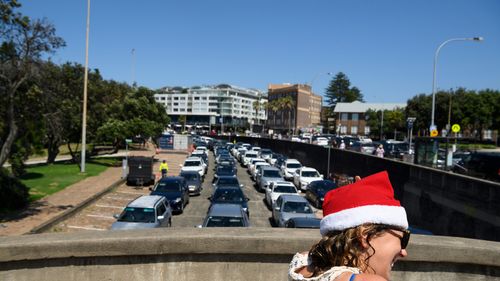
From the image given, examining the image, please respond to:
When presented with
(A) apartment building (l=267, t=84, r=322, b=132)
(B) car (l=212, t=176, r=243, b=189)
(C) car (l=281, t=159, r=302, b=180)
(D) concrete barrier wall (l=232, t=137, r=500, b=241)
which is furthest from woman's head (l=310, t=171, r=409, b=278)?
(A) apartment building (l=267, t=84, r=322, b=132)

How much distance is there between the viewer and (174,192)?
2359 centimetres

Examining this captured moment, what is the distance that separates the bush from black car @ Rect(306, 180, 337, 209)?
47.7ft

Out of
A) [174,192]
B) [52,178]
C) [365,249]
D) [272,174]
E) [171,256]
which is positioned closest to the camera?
[365,249]

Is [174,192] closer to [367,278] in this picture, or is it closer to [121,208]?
[121,208]

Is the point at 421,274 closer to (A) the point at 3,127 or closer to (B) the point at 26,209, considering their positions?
(B) the point at 26,209

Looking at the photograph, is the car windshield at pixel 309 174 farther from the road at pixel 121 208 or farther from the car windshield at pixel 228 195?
the car windshield at pixel 228 195

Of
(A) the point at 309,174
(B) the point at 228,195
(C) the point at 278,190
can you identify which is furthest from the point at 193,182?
(A) the point at 309,174

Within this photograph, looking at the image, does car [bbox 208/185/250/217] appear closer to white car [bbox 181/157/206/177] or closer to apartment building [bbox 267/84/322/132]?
white car [bbox 181/157/206/177]

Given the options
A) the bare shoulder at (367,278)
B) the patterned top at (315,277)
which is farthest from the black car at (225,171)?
the bare shoulder at (367,278)

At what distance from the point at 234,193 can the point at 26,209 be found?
30.2 feet

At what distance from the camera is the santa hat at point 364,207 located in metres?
1.87

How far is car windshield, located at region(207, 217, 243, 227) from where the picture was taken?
1457cm

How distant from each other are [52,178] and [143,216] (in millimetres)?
17499

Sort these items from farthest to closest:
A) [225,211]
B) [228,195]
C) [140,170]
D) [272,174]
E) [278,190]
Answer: [272,174]
[140,170]
[278,190]
[228,195]
[225,211]
